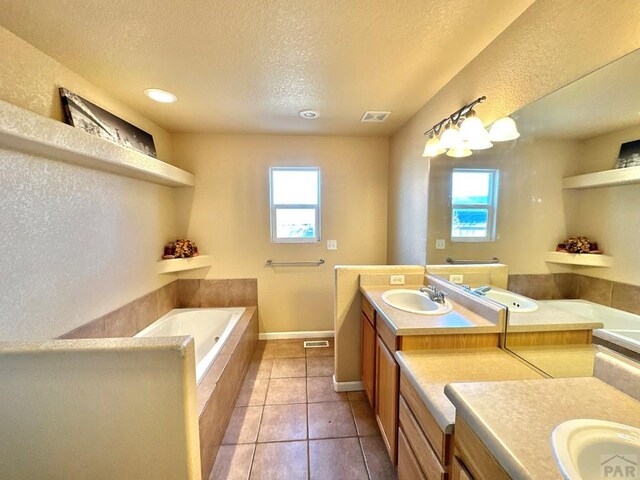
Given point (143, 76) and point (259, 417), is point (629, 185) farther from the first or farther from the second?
point (143, 76)

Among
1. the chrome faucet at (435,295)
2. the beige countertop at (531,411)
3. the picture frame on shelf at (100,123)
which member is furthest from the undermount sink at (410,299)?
the picture frame on shelf at (100,123)

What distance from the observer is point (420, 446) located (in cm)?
107

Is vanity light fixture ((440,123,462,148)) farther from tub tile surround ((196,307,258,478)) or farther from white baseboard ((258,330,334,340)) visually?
white baseboard ((258,330,334,340))

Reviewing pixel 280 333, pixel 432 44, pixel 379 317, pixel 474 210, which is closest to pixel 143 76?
pixel 432 44

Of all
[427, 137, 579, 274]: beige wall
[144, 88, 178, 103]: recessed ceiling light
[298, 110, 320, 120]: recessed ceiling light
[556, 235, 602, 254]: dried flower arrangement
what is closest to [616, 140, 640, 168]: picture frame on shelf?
[427, 137, 579, 274]: beige wall

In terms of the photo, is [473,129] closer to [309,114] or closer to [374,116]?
[374,116]

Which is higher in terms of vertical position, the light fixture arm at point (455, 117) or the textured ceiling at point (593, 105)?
the light fixture arm at point (455, 117)

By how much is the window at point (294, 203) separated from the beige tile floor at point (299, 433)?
4.71ft

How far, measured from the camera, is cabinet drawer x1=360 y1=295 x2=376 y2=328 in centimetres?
180

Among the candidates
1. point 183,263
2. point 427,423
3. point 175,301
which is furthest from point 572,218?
point 175,301

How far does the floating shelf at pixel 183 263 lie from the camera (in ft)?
8.44

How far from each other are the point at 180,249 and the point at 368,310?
206 cm

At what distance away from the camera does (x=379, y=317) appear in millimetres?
1688

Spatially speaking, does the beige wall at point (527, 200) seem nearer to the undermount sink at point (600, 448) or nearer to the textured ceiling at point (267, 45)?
the textured ceiling at point (267, 45)
